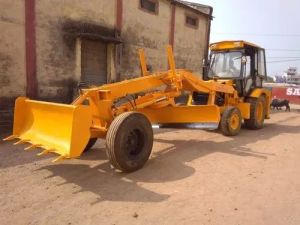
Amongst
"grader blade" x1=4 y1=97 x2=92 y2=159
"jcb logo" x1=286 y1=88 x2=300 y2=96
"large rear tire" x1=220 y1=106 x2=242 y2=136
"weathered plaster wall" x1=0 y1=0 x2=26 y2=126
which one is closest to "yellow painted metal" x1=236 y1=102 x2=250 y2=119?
"large rear tire" x1=220 y1=106 x2=242 y2=136

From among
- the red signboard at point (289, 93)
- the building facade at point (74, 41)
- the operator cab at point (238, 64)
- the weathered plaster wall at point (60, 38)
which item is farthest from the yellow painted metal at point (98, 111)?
the red signboard at point (289, 93)

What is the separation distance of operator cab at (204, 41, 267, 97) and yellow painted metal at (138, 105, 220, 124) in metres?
2.61

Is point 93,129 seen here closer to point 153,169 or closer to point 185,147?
point 153,169

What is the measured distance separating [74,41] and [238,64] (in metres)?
5.68

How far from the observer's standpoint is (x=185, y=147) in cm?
716

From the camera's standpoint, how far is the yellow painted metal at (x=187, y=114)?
24.0 feet

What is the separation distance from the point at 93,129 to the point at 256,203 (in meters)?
2.78

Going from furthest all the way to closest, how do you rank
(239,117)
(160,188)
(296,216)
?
1. (239,117)
2. (160,188)
3. (296,216)

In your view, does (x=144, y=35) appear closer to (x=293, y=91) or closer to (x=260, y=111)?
(x=260, y=111)

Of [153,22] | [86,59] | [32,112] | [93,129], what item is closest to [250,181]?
[93,129]

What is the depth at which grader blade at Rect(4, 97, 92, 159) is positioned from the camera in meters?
4.50

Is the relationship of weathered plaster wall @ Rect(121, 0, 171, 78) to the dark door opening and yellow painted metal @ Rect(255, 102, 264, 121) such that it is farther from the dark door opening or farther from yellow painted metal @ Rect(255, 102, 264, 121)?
yellow painted metal @ Rect(255, 102, 264, 121)

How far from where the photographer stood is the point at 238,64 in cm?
959

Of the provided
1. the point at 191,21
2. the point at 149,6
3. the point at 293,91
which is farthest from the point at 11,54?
the point at 293,91
